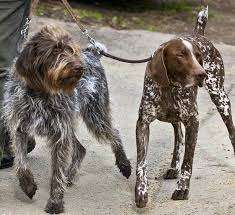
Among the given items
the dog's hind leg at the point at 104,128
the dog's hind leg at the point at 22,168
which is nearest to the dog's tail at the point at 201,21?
the dog's hind leg at the point at 104,128

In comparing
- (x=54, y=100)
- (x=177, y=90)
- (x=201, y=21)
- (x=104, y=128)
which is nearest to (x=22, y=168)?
(x=54, y=100)

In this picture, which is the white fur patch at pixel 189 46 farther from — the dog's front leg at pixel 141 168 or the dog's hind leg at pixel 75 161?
the dog's hind leg at pixel 75 161

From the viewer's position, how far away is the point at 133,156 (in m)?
7.16

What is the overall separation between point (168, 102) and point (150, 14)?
24.8ft

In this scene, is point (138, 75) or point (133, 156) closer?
point (133, 156)

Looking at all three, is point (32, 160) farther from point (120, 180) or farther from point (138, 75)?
point (138, 75)

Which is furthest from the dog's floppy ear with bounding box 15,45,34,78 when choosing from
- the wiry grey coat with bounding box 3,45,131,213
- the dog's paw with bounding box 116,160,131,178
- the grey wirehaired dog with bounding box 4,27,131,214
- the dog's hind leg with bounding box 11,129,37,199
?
the dog's paw with bounding box 116,160,131,178

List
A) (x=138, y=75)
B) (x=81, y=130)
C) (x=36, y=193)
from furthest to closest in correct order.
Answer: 1. (x=138, y=75)
2. (x=81, y=130)
3. (x=36, y=193)

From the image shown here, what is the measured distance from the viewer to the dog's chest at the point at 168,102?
18.8 feet

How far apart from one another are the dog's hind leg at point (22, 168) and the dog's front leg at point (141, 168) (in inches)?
31.7

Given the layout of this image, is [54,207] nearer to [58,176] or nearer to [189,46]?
[58,176]

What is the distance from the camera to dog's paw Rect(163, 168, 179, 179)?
650 centimetres

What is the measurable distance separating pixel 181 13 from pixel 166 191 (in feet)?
24.9

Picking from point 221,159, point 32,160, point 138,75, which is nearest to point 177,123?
point 221,159
